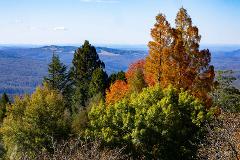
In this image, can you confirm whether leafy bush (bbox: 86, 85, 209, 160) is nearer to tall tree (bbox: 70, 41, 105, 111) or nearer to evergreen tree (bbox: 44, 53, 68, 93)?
tall tree (bbox: 70, 41, 105, 111)

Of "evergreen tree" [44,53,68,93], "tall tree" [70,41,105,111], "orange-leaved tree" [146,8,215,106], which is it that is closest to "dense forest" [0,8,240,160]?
"orange-leaved tree" [146,8,215,106]

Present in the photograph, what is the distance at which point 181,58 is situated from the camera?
154 feet

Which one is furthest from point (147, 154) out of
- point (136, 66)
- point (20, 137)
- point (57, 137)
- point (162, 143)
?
point (136, 66)

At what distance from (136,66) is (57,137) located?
2712 centimetres

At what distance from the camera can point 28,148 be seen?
152 ft

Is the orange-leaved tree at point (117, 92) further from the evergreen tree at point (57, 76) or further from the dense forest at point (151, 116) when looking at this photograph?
the evergreen tree at point (57, 76)

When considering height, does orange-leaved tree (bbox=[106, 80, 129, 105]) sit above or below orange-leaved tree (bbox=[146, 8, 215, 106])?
below

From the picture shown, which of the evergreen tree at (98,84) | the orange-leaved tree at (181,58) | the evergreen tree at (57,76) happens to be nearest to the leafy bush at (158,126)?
the orange-leaved tree at (181,58)

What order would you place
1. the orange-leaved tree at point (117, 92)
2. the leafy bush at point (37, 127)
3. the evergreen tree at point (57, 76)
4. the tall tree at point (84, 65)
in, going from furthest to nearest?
the evergreen tree at point (57, 76) < the tall tree at point (84, 65) < the orange-leaved tree at point (117, 92) < the leafy bush at point (37, 127)

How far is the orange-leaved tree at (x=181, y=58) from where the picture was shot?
154 ft

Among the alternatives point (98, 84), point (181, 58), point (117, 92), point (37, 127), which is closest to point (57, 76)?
point (98, 84)

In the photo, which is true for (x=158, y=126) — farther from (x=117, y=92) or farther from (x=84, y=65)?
(x=84, y=65)

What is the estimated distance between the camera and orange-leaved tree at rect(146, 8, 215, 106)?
47.0m

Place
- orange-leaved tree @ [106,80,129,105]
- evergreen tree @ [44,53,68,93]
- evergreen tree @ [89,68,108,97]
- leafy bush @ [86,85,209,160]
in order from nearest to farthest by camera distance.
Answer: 1. leafy bush @ [86,85,209,160]
2. orange-leaved tree @ [106,80,129,105]
3. evergreen tree @ [89,68,108,97]
4. evergreen tree @ [44,53,68,93]
